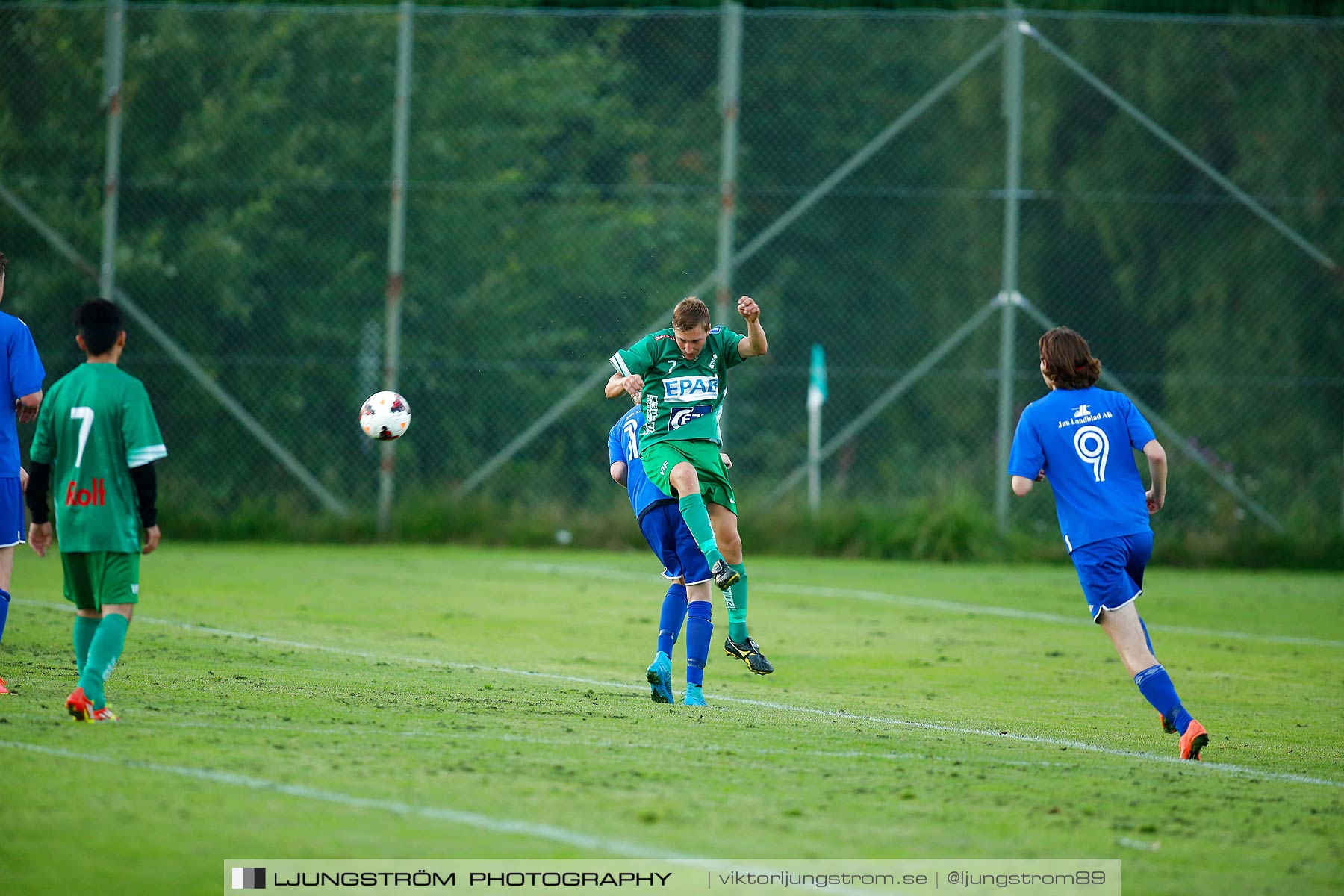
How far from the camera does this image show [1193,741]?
6535 millimetres

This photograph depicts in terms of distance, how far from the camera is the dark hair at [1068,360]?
7004 mm

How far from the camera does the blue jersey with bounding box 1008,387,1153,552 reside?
691 centimetres

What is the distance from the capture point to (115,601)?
6.18 m

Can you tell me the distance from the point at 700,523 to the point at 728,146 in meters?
10.9

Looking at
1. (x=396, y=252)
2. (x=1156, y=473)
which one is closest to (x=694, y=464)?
(x=1156, y=473)

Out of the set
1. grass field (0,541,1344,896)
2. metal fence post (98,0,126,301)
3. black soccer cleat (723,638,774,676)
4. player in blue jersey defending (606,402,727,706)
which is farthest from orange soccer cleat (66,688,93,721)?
metal fence post (98,0,126,301)

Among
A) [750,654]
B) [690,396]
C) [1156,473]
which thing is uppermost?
[690,396]

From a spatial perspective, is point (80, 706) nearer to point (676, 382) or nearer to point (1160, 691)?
point (676, 382)

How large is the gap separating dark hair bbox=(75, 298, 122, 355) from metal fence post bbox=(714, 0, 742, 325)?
38.8 ft

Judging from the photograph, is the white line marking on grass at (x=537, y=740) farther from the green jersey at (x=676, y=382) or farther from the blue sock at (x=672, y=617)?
the green jersey at (x=676, y=382)

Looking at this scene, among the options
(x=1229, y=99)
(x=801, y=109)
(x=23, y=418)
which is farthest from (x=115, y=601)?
(x=1229, y=99)

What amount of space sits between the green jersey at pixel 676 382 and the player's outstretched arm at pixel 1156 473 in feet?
7.55

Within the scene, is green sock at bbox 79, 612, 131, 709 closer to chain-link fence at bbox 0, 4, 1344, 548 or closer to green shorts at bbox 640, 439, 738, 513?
green shorts at bbox 640, 439, 738, 513

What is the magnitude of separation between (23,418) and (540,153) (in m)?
12.3
